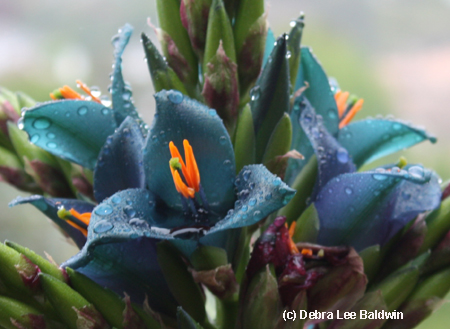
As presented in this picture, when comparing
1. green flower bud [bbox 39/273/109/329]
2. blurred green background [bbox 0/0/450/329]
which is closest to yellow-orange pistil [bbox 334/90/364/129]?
green flower bud [bbox 39/273/109/329]

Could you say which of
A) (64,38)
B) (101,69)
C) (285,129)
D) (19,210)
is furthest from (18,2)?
(285,129)

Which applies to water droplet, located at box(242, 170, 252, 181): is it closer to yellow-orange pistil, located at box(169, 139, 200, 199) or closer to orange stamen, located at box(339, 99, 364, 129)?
yellow-orange pistil, located at box(169, 139, 200, 199)

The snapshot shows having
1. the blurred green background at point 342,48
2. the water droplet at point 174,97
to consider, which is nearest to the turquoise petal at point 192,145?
the water droplet at point 174,97

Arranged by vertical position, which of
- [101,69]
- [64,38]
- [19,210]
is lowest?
Answer: [19,210]

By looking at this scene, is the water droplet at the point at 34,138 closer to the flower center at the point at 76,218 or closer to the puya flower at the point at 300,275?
the flower center at the point at 76,218

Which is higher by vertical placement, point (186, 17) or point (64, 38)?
point (186, 17)

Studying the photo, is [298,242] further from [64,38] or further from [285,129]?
[64,38]

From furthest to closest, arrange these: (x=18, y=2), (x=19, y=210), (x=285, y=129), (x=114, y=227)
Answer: (x=18, y=2) → (x=19, y=210) → (x=285, y=129) → (x=114, y=227)

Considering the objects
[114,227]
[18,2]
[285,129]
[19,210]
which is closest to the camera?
[114,227]

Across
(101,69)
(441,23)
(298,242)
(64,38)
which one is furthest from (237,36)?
(441,23)

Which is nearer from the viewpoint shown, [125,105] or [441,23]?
[125,105]
